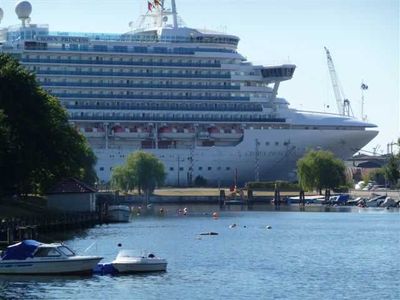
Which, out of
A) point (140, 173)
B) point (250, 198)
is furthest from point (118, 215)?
point (250, 198)

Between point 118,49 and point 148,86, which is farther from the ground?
point 118,49

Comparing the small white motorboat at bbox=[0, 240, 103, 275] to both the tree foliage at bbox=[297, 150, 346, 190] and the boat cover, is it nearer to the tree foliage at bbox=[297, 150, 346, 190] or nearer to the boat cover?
the boat cover

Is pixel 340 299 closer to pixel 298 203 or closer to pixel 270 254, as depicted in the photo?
pixel 270 254

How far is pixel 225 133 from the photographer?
603 ft

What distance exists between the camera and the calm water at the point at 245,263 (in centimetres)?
6178

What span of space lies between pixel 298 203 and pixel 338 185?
728 cm

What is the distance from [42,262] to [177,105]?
11829cm

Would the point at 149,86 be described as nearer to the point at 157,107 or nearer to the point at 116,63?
the point at 157,107

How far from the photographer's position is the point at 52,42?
18412 centimetres

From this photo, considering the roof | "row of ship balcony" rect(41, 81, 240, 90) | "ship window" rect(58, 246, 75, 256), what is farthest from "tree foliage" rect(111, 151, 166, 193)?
"ship window" rect(58, 246, 75, 256)

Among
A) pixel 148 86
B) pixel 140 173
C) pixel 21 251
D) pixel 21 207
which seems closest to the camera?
pixel 21 251

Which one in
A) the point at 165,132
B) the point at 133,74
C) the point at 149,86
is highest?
the point at 133,74

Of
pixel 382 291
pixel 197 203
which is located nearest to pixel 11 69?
pixel 382 291

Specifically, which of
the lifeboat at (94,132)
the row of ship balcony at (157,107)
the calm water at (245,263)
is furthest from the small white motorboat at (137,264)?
the row of ship balcony at (157,107)
